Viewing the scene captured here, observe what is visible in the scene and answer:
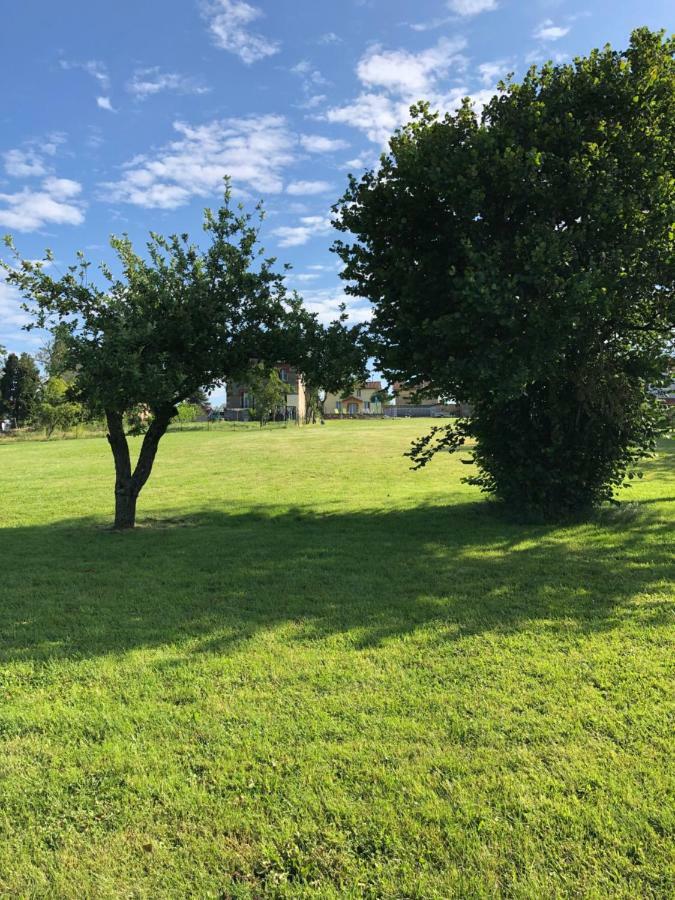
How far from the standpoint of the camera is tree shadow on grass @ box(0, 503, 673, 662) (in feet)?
19.1

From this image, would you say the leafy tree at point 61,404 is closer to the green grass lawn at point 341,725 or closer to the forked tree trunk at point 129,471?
the forked tree trunk at point 129,471

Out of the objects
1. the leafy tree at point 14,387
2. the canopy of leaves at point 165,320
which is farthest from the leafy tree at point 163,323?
the leafy tree at point 14,387

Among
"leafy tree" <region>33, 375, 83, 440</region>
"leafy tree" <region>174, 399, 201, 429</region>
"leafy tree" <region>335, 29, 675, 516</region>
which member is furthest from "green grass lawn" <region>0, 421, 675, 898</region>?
"leafy tree" <region>174, 399, 201, 429</region>

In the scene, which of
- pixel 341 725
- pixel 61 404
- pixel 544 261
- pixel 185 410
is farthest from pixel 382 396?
pixel 185 410

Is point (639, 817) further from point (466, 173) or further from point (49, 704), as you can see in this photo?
point (466, 173)

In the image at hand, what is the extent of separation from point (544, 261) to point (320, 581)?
19.4 ft

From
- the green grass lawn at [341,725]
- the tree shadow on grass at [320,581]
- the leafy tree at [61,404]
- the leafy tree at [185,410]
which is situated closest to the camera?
the green grass lawn at [341,725]

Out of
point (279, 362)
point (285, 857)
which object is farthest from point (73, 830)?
point (279, 362)

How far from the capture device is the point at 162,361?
1013 centimetres

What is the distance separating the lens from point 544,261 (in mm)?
8797

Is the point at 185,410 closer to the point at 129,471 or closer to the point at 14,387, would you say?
the point at 129,471

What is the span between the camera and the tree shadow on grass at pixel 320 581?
5.81m

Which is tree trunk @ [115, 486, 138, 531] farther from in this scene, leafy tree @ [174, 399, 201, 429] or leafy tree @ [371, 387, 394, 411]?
leafy tree @ [371, 387, 394, 411]

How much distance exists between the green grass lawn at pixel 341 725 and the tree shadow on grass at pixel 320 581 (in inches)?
2.1
